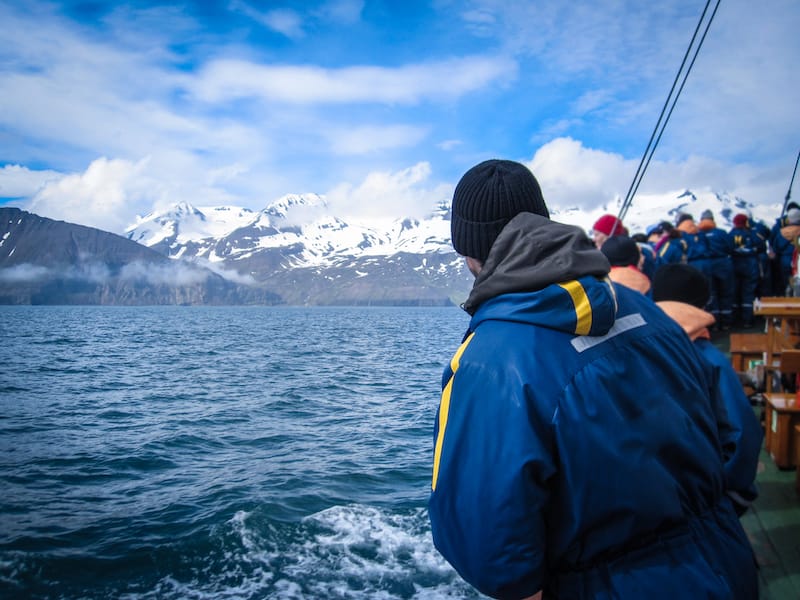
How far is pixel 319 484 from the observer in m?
13.7

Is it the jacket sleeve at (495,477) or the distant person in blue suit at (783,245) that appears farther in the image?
the distant person in blue suit at (783,245)

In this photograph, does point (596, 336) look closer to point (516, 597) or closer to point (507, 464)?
point (507, 464)

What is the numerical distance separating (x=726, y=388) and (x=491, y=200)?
2.12 meters

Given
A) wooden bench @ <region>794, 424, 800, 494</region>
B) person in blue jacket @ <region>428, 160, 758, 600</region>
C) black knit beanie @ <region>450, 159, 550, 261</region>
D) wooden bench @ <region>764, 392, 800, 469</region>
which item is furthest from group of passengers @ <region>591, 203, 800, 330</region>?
person in blue jacket @ <region>428, 160, 758, 600</region>

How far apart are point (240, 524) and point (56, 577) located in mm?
3074

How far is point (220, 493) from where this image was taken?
43.5 feet

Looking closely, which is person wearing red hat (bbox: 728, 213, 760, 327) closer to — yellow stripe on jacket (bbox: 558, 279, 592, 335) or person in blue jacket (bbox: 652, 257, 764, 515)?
person in blue jacket (bbox: 652, 257, 764, 515)

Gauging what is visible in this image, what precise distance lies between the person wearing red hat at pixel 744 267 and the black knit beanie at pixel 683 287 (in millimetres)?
12054

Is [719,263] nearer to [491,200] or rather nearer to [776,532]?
[776,532]

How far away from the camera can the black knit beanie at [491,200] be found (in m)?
2.21

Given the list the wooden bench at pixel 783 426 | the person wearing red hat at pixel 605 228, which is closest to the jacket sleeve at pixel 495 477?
the wooden bench at pixel 783 426

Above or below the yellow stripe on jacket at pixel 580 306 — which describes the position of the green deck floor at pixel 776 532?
below

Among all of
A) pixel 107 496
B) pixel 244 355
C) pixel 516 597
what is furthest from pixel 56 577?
pixel 244 355

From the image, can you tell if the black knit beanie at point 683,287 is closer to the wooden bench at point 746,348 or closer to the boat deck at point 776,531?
the boat deck at point 776,531
